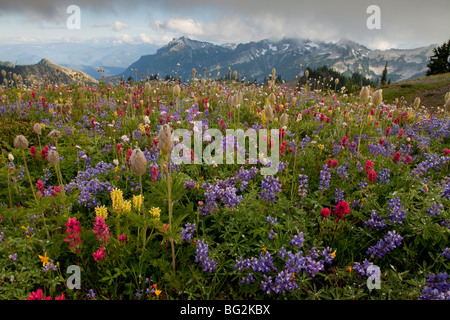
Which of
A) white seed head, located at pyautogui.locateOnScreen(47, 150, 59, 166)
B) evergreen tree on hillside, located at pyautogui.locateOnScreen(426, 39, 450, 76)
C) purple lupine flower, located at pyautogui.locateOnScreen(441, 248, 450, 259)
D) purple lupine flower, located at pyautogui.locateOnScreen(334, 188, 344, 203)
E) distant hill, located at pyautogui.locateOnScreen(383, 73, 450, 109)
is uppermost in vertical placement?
evergreen tree on hillside, located at pyautogui.locateOnScreen(426, 39, 450, 76)

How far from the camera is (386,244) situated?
2.70m

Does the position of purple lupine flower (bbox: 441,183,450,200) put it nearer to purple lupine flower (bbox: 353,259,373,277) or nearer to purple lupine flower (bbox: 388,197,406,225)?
purple lupine flower (bbox: 388,197,406,225)

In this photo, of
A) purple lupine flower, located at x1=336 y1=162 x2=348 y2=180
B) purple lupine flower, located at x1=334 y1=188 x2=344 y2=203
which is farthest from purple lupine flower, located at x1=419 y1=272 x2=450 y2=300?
purple lupine flower, located at x1=336 y1=162 x2=348 y2=180

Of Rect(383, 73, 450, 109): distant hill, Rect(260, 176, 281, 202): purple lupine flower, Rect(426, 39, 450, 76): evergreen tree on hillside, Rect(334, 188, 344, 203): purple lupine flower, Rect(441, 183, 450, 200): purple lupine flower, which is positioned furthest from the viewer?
Rect(426, 39, 450, 76): evergreen tree on hillside

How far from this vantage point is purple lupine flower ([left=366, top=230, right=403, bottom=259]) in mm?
2629

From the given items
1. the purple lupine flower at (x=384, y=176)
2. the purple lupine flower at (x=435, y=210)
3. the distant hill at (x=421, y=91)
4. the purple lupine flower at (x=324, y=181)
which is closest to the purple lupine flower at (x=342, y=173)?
the purple lupine flower at (x=324, y=181)

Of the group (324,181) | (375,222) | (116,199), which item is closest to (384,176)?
(324,181)

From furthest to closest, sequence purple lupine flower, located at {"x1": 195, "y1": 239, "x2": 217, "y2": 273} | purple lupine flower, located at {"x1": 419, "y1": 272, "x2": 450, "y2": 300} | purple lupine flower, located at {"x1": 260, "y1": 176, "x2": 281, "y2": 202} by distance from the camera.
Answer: purple lupine flower, located at {"x1": 260, "y1": 176, "x2": 281, "y2": 202} < purple lupine flower, located at {"x1": 195, "y1": 239, "x2": 217, "y2": 273} < purple lupine flower, located at {"x1": 419, "y1": 272, "x2": 450, "y2": 300}

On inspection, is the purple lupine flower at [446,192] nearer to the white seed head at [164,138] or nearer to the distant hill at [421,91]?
the white seed head at [164,138]

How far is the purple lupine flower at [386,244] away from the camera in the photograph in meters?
2.63

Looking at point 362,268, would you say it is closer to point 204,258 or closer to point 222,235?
point 222,235

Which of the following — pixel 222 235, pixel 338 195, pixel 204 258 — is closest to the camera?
pixel 204 258
